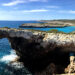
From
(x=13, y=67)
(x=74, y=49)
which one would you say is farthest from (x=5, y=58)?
(x=74, y=49)

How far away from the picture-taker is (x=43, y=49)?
79.3 ft

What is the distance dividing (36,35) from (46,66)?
5.57 m

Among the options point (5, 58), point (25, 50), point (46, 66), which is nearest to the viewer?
point (46, 66)

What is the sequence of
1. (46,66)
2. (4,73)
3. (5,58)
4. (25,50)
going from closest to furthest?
1. (4,73)
2. (46,66)
3. (25,50)
4. (5,58)

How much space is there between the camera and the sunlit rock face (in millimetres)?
22938

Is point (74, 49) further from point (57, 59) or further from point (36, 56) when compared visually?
point (36, 56)

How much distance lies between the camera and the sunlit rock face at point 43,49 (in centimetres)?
2294

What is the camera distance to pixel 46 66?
2450cm

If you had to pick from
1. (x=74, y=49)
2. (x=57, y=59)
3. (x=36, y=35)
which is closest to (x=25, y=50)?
(x=36, y=35)

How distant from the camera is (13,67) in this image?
25516 mm

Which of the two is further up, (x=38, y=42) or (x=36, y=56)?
(x=38, y=42)

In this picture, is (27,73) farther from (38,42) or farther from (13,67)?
(38,42)

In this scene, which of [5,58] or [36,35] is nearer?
[36,35]

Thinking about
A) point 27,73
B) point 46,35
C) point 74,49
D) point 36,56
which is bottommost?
point 27,73
